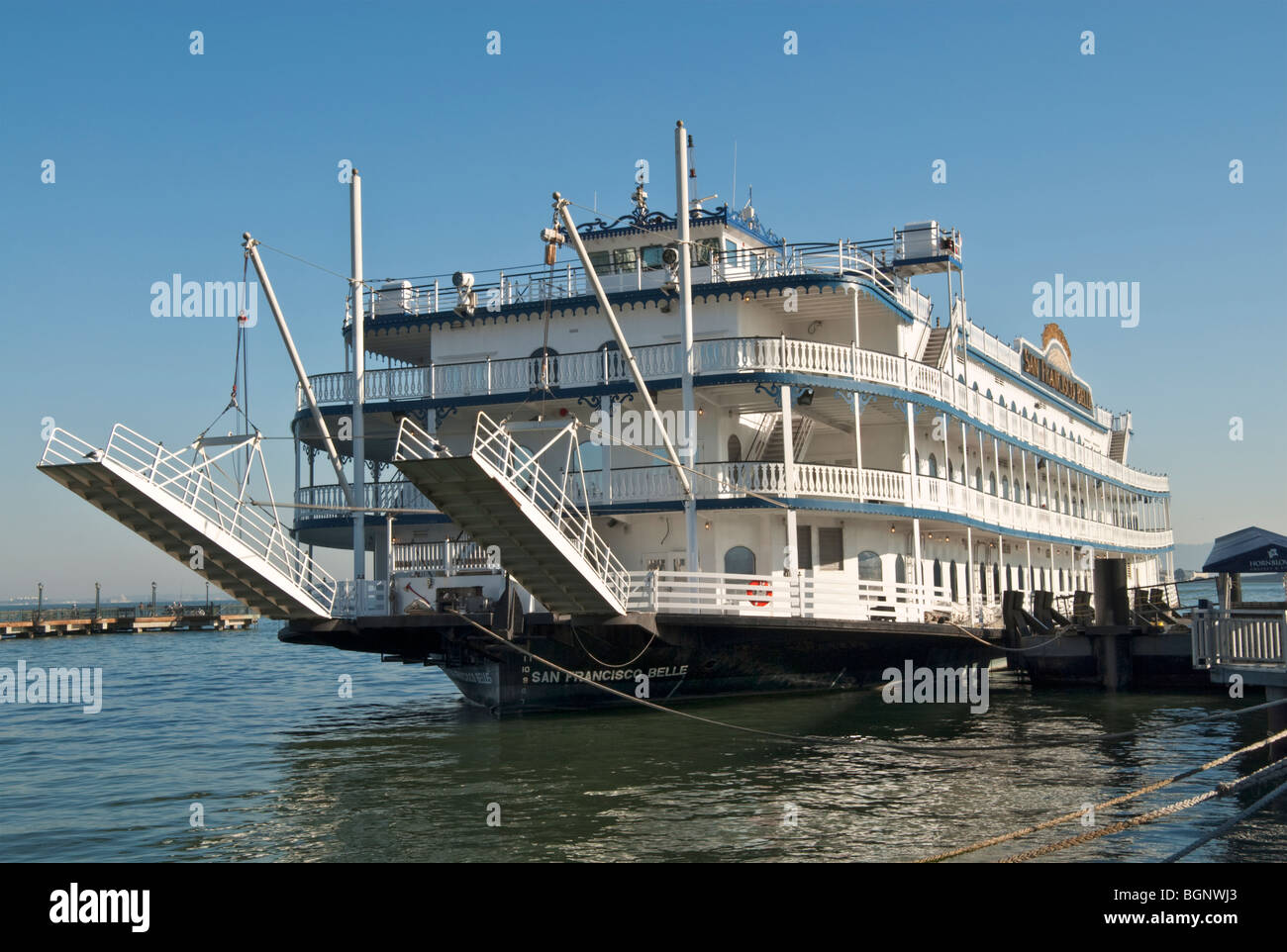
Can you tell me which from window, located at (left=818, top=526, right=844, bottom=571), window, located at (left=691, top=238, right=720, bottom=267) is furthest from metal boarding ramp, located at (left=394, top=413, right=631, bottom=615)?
window, located at (left=691, top=238, right=720, bottom=267)

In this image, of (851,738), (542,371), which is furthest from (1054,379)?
(851,738)

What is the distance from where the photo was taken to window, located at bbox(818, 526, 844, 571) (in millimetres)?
24547

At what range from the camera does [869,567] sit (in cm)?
2520

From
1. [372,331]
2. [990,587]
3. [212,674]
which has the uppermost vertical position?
[372,331]

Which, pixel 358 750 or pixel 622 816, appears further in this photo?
pixel 358 750

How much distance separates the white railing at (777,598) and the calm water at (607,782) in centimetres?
175

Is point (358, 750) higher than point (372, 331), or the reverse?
point (372, 331)

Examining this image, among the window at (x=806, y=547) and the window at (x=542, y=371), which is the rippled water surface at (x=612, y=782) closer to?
the window at (x=806, y=547)

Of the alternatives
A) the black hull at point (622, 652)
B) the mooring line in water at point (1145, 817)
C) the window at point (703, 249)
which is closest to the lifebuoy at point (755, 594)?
the black hull at point (622, 652)

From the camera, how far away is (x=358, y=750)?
60.6 ft

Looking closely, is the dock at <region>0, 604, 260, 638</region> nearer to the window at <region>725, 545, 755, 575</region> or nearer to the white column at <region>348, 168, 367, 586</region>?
the white column at <region>348, 168, 367, 586</region>

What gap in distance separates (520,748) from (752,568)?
7.65 m
